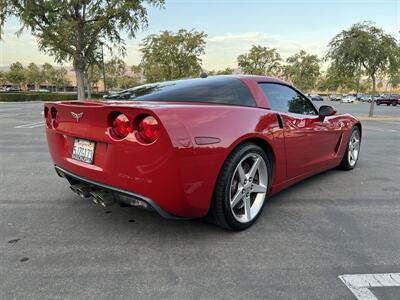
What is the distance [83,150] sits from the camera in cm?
294

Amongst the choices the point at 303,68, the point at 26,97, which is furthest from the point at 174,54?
the point at 303,68

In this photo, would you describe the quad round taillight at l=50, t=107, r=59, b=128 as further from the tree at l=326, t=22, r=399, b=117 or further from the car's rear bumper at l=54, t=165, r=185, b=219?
the tree at l=326, t=22, r=399, b=117

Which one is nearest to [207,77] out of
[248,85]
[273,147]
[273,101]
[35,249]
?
[248,85]

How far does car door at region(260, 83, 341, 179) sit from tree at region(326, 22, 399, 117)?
1558cm

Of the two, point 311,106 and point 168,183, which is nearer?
point 168,183

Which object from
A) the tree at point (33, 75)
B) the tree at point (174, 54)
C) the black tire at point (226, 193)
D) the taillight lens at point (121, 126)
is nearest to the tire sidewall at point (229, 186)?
the black tire at point (226, 193)

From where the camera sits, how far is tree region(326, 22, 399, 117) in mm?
17906

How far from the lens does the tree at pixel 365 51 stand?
1791 cm

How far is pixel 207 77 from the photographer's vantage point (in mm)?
3738

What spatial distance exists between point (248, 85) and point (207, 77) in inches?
19.6

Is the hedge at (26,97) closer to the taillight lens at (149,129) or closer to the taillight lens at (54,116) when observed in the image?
the taillight lens at (54,116)

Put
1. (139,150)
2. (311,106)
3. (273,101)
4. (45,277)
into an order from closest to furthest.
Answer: (45,277)
(139,150)
(273,101)
(311,106)

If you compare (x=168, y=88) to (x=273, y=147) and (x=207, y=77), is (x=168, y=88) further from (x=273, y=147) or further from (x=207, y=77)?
(x=273, y=147)

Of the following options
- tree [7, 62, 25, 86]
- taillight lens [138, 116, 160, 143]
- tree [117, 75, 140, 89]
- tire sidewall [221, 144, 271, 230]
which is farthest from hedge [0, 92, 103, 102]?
tree [7, 62, 25, 86]
